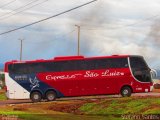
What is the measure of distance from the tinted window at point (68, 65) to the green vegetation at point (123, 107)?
8062 mm

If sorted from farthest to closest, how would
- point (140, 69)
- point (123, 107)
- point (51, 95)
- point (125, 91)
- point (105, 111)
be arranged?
point (51, 95) < point (125, 91) < point (140, 69) < point (105, 111) < point (123, 107)

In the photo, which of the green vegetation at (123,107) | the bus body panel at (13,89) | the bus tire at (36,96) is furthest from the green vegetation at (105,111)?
the bus body panel at (13,89)

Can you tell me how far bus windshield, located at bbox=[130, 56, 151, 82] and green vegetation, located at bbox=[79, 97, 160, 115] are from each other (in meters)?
8.48

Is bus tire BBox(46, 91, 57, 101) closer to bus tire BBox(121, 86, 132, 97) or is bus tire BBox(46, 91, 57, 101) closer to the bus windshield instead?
bus tire BBox(121, 86, 132, 97)

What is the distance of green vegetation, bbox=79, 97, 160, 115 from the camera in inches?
961

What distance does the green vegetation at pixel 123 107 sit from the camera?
80.1ft

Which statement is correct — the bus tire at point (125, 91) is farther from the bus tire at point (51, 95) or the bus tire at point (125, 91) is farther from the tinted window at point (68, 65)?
the bus tire at point (51, 95)

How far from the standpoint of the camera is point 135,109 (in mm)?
24984

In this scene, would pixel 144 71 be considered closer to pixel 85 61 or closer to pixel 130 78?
pixel 130 78

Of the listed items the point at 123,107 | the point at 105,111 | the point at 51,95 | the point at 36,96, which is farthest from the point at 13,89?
the point at 123,107

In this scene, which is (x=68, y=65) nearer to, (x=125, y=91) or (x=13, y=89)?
(x=13, y=89)

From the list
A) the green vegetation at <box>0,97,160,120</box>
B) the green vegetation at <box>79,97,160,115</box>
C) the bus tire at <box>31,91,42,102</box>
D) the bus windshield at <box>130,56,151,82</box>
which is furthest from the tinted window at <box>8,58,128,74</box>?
the green vegetation at <box>79,97,160,115</box>

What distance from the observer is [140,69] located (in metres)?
36.5

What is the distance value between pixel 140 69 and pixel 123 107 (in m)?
10.8
